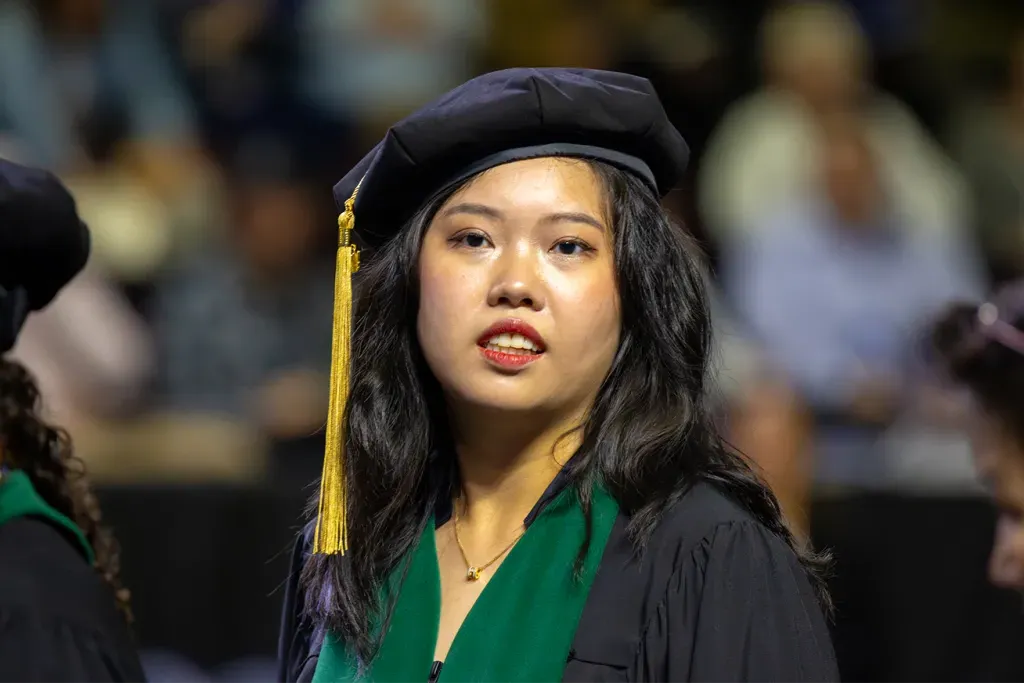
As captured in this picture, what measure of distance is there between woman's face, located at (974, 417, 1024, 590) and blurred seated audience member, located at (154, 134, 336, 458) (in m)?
3.00

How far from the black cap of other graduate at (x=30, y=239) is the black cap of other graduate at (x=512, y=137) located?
54 centimetres

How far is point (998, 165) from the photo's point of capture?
6789 millimetres

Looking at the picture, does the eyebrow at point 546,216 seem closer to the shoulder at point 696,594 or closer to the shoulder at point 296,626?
the shoulder at point 696,594

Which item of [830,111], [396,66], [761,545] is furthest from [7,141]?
[761,545]

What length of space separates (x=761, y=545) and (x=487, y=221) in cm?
56

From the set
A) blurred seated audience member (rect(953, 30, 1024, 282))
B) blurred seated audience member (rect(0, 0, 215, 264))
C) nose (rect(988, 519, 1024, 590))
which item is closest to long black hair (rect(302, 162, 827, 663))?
nose (rect(988, 519, 1024, 590))

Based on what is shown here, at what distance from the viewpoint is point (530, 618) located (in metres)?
2.20

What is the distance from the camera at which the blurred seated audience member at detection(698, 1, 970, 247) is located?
614cm

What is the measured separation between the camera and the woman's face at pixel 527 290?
88.4 inches

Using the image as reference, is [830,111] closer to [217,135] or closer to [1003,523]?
[217,135]

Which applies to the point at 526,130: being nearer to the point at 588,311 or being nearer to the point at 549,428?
the point at 588,311

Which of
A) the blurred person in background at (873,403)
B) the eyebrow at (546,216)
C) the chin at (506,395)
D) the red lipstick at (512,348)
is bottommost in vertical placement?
the blurred person in background at (873,403)

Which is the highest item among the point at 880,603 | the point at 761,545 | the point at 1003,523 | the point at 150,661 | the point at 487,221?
the point at 487,221

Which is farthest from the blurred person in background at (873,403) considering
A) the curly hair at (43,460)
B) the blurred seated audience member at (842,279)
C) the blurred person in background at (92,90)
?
the blurred person in background at (92,90)
